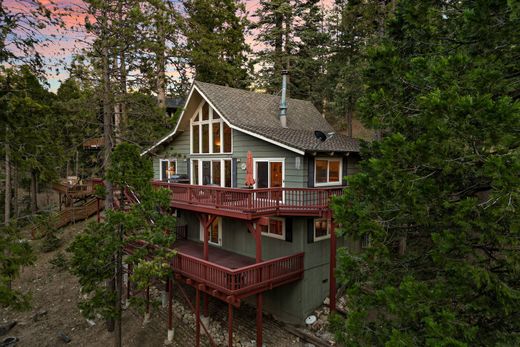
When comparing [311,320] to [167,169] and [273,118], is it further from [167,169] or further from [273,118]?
[167,169]

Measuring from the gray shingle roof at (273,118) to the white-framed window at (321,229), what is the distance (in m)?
3.18

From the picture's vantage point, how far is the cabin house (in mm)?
11242

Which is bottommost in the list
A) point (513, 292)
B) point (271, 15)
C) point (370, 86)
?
point (513, 292)

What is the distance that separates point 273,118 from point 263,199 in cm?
687

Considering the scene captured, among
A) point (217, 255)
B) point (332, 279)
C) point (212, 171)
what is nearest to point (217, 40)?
point (212, 171)

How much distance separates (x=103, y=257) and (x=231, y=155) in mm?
7334

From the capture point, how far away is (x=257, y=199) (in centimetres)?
1108

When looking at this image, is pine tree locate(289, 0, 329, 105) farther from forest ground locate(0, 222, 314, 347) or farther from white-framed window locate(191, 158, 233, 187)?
forest ground locate(0, 222, 314, 347)

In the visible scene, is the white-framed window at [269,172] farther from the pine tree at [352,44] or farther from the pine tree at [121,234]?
the pine tree at [352,44]

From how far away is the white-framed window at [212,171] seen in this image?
1562 cm

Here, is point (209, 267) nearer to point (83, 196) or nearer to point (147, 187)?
point (147, 187)

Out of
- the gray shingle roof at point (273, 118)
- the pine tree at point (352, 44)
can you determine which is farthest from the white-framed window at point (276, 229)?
the pine tree at point (352, 44)

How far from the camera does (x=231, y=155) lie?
15.1 metres

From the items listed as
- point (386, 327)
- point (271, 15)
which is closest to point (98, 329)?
point (386, 327)
